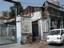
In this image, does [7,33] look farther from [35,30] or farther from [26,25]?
[35,30]

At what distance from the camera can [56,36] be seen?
139 inches

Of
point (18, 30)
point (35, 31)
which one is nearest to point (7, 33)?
point (18, 30)

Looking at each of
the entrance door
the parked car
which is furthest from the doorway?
the parked car

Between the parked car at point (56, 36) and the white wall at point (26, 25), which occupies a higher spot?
the white wall at point (26, 25)

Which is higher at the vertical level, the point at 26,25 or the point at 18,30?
the point at 26,25

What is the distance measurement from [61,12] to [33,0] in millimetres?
635

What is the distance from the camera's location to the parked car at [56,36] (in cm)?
355

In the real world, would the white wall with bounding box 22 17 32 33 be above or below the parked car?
above

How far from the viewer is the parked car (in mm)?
3551

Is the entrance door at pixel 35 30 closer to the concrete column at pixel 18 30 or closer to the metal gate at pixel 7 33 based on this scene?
the concrete column at pixel 18 30

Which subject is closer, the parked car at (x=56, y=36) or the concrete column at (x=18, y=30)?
the parked car at (x=56, y=36)

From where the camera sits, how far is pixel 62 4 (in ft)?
12.2

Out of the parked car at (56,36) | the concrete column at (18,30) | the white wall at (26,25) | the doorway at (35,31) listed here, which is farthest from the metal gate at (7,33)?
the parked car at (56,36)

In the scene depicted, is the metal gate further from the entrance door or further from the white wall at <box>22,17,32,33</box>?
the entrance door
